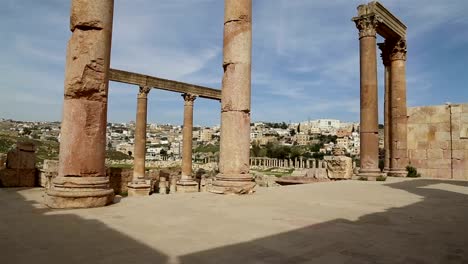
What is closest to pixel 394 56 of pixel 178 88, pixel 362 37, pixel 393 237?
pixel 362 37

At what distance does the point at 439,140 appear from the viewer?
19359 millimetres

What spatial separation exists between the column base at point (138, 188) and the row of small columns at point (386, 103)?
1320 centimetres

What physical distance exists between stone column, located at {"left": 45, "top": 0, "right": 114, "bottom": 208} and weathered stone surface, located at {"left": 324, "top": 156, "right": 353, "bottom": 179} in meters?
12.6

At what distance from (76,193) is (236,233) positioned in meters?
3.81

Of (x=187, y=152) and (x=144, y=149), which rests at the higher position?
(x=144, y=149)

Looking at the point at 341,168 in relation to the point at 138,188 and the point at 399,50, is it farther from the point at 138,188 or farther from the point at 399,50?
the point at 138,188

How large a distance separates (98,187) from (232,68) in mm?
5005

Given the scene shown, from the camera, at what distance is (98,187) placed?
7484mm

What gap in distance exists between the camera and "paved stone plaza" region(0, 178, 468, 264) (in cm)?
388

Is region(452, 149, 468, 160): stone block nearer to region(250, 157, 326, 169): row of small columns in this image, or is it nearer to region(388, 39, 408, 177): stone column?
region(388, 39, 408, 177): stone column

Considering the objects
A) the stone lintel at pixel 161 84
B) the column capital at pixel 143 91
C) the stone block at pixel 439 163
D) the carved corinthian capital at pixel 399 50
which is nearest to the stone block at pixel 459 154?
the stone block at pixel 439 163

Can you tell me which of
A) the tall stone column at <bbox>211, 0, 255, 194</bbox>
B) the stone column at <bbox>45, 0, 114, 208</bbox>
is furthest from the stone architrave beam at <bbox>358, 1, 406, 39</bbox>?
the stone column at <bbox>45, 0, 114, 208</bbox>

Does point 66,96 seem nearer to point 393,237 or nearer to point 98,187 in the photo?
point 98,187

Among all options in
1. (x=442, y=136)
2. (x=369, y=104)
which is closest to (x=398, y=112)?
(x=442, y=136)
